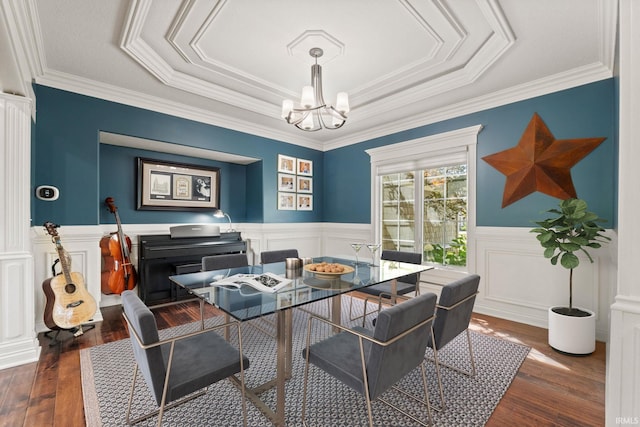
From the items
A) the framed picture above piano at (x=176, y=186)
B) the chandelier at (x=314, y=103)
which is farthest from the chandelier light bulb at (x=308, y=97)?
the framed picture above piano at (x=176, y=186)

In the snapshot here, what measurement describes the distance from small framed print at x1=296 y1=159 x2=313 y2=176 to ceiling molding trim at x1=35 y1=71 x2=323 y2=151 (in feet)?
1.46

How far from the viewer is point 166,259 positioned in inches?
152

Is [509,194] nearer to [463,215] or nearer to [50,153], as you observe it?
[463,215]

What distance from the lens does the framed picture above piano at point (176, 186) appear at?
4.07 m

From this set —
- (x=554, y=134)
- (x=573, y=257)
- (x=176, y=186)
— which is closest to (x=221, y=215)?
(x=176, y=186)

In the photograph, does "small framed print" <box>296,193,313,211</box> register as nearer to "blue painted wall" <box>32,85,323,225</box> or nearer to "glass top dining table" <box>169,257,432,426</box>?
"blue painted wall" <box>32,85,323,225</box>

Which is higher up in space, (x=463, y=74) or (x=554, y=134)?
(x=463, y=74)

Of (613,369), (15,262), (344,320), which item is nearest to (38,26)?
(15,262)

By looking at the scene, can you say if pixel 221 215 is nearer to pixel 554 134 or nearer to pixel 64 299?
pixel 64 299

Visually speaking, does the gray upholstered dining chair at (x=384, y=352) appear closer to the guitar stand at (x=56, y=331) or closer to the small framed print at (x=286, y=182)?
the guitar stand at (x=56, y=331)

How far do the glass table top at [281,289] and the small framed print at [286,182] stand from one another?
245 cm

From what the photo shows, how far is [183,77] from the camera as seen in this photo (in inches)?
124

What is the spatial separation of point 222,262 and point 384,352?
189 cm

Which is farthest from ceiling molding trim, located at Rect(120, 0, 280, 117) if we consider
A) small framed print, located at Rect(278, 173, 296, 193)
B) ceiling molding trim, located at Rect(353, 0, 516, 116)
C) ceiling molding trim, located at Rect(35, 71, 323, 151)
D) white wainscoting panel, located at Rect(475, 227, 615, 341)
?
white wainscoting panel, located at Rect(475, 227, 615, 341)
